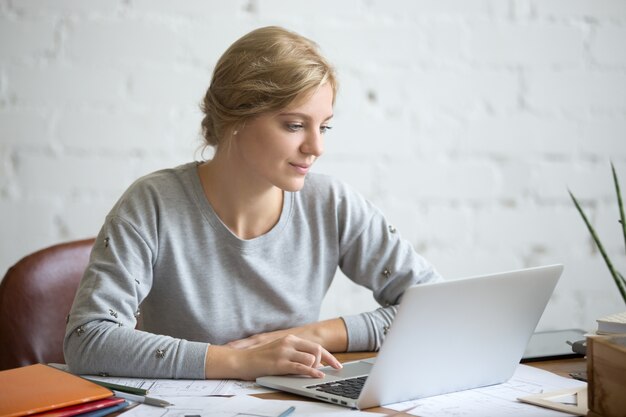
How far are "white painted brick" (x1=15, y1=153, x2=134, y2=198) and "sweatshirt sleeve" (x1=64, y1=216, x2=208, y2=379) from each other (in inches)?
21.0

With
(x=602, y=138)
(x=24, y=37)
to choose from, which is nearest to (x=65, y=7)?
(x=24, y=37)

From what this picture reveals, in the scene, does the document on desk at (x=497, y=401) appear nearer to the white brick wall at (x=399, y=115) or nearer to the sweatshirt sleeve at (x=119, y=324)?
the sweatshirt sleeve at (x=119, y=324)

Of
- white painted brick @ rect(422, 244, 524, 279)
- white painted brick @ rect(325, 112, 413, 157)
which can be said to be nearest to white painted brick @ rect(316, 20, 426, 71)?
white painted brick @ rect(325, 112, 413, 157)

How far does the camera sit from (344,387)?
1090mm

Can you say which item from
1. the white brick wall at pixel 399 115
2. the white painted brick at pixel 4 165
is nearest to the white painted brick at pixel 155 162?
the white brick wall at pixel 399 115

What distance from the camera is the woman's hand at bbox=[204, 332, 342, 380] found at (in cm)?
115

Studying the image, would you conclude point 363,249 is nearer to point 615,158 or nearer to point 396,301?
point 396,301

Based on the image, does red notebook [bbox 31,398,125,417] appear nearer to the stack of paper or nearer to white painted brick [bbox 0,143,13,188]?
the stack of paper

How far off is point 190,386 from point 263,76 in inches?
20.3

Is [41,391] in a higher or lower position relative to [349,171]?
lower

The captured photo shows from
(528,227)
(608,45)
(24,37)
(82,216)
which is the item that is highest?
(608,45)

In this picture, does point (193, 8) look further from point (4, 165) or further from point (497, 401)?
point (497, 401)

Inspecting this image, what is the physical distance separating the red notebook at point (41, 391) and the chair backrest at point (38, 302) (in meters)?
0.42

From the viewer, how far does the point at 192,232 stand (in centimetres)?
148
